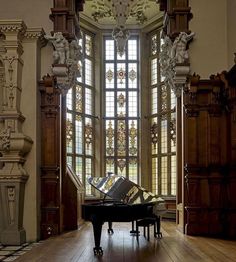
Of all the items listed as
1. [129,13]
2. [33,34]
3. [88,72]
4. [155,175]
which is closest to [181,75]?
[33,34]

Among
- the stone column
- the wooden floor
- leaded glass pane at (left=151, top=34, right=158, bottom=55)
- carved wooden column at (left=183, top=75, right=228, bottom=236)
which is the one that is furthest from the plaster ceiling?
the wooden floor

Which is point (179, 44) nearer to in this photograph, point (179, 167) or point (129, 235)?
point (179, 167)

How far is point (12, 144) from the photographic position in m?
9.48

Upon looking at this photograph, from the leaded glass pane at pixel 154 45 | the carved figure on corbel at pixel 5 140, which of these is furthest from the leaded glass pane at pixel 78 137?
the carved figure on corbel at pixel 5 140

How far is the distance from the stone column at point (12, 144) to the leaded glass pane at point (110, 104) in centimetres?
562

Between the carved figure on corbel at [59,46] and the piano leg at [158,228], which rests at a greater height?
the carved figure on corbel at [59,46]

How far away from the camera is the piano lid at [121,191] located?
844cm

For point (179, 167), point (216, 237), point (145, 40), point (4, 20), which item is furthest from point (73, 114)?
point (216, 237)

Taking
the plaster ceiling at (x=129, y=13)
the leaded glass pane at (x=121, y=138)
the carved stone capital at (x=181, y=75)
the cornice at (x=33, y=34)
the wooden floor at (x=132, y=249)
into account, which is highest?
the plaster ceiling at (x=129, y=13)

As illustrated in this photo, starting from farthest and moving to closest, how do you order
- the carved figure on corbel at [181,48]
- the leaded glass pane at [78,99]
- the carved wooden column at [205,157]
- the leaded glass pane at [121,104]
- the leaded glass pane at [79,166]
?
the leaded glass pane at [121,104] < the leaded glass pane at [78,99] < the leaded glass pane at [79,166] < the carved figure on corbel at [181,48] < the carved wooden column at [205,157]

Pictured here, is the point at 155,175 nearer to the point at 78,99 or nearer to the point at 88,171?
the point at 88,171

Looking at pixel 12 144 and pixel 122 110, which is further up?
pixel 122 110

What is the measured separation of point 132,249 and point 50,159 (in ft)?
9.05

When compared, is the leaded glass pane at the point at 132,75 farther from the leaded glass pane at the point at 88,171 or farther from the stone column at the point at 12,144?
the stone column at the point at 12,144
